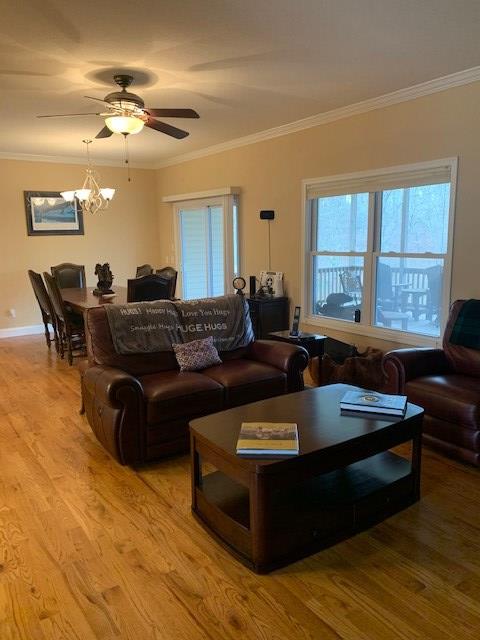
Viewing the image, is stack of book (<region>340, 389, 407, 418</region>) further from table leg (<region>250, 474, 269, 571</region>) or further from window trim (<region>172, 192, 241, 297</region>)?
window trim (<region>172, 192, 241, 297</region>)

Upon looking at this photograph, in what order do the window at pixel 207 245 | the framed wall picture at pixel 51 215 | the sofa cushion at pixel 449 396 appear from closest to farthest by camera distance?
1. the sofa cushion at pixel 449 396
2. the window at pixel 207 245
3. the framed wall picture at pixel 51 215

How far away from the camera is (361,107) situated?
4371 mm

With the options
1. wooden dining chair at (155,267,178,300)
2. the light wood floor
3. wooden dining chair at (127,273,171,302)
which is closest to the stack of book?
the light wood floor

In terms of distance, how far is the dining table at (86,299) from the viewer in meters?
5.10

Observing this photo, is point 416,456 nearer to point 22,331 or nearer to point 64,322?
point 64,322

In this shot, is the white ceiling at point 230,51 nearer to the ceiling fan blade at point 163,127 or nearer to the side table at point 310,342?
the ceiling fan blade at point 163,127

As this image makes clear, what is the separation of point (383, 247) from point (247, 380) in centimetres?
203

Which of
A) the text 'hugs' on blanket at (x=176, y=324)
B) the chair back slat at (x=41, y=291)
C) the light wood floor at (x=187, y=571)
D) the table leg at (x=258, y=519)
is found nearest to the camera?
the light wood floor at (x=187, y=571)

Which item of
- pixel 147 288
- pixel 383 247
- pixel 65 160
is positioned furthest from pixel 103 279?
pixel 383 247

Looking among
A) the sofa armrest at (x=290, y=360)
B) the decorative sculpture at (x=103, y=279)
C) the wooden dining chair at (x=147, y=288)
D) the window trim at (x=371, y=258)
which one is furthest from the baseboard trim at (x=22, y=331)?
the sofa armrest at (x=290, y=360)

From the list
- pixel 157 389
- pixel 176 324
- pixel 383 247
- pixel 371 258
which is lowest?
pixel 157 389

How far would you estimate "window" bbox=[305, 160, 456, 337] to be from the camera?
4.00 metres

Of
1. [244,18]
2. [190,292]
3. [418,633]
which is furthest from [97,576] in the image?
[190,292]

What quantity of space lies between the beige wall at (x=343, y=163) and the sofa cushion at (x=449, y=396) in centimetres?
89
